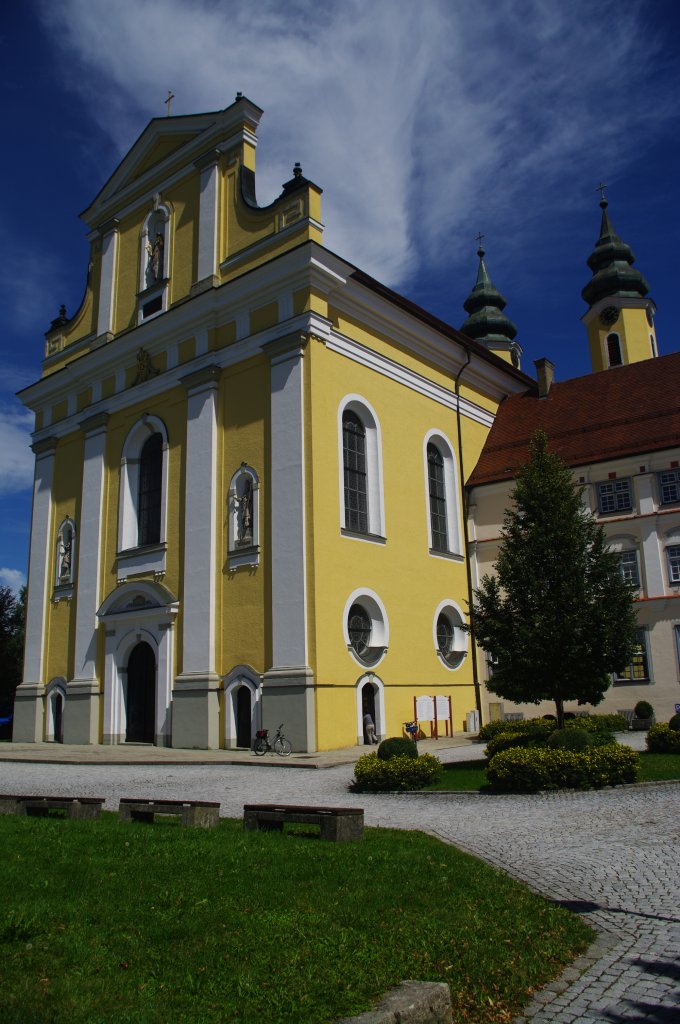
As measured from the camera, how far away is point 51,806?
35.9 ft

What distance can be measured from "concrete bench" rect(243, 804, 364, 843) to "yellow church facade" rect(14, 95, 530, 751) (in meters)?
12.6

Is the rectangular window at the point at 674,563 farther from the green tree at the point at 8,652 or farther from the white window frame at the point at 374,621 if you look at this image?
the green tree at the point at 8,652

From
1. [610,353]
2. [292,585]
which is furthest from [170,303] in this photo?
[610,353]

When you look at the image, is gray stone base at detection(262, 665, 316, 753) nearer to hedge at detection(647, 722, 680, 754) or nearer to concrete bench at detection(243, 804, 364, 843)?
hedge at detection(647, 722, 680, 754)

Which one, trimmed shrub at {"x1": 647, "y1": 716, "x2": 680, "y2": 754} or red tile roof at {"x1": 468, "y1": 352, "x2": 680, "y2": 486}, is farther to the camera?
red tile roof at {"x1": 468, "y1": 352, "x2": 680, "y2": 486}

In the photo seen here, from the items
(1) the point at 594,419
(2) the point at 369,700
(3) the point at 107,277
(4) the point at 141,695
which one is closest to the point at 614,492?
(1) the point at 594,419

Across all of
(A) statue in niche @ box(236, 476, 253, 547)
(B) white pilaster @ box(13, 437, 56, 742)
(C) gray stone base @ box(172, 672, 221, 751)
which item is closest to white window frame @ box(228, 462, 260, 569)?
(A) statue in niche @ box(236, 476, 253, 547)

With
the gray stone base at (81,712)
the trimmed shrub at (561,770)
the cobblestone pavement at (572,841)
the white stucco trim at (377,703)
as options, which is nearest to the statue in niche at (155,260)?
the gray stone base at (81,712)

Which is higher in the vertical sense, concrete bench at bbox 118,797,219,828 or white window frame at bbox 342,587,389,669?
white window frame at bbox 342,587,389,669

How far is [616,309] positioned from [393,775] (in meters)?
43.0

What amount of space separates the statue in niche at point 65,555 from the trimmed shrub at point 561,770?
22.4 meters

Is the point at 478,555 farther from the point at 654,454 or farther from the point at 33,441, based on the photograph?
the point at 33,441

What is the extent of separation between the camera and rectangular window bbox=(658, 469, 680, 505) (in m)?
28.5

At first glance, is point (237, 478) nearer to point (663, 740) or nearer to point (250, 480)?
point (250, 480)
